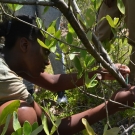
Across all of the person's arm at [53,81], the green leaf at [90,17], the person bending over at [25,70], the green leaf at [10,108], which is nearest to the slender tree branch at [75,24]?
the green leaf at [90,17]

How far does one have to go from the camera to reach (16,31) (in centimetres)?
154

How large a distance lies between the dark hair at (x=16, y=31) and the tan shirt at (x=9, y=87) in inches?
4.4

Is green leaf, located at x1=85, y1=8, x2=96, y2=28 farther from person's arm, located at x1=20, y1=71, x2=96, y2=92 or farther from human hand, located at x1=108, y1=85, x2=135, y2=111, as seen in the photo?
person's arm, located at x1=20, y1=71, x2=96, y2=92

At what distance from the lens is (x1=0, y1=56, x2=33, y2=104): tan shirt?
4.71 ft

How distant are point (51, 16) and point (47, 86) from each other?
2.05 ft

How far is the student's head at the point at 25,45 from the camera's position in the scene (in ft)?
4.97

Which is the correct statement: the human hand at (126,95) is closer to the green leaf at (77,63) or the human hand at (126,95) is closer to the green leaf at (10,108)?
the green leaf at (77,63)

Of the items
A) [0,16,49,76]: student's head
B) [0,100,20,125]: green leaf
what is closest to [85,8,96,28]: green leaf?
[0,100,20,125]: green leaf

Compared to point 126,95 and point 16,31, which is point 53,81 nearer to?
point 16,31

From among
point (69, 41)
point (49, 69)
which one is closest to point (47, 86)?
Result: point (69, 41)

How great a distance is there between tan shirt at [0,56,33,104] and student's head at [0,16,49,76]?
9 cm

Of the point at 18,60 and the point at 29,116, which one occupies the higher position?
→ the point at 18,60

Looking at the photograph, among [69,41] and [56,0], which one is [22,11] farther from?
[56,0]

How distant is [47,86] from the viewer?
189 centimetres
